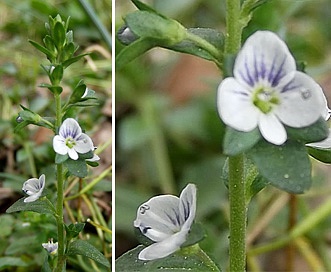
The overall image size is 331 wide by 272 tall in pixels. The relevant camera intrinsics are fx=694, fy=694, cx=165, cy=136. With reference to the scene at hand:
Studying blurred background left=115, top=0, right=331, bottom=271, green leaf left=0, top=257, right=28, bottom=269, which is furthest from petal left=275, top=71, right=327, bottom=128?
blurred background left=115, top=0, right=331, bottom=271

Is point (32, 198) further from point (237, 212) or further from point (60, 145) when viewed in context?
point (237, 212)

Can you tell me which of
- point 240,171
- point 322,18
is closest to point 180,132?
point 322,18

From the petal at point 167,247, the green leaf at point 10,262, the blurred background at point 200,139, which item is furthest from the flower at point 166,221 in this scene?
the blurred background at point 200,139

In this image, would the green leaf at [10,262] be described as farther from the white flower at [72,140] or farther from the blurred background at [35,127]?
the white flower at [72,140]

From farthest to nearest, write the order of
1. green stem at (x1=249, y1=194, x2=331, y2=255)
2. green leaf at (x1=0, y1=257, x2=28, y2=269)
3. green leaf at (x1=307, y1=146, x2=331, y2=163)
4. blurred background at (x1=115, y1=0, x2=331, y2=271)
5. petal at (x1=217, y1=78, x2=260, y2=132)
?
blurred background at (x1=115, y1=0, x2=331, y2=271) < green stem at (x1=249, y1=194, x2=331, y2=255) < green leaf at (x1=0, y1=257, x2=28, y2=269) < green leaf at (x1=307, y1=146, x2=331, y2=163) < petal at (x1=217, y1=78, x2=260, y2=132)

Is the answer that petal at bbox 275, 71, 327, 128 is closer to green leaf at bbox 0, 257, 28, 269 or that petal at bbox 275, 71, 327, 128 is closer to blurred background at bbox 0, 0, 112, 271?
blurred background at bbox 0, 0, 112, 271

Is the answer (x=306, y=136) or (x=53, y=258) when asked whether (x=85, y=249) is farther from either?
(x=306, y=136)

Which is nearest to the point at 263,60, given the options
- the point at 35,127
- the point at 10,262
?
the point at 10,262

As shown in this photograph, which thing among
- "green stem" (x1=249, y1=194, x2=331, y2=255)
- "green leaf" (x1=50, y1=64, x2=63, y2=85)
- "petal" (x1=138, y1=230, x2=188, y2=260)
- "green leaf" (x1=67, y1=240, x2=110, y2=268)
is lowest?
"green stem" (x1=249, y1=194, x2=331, y2=255)
